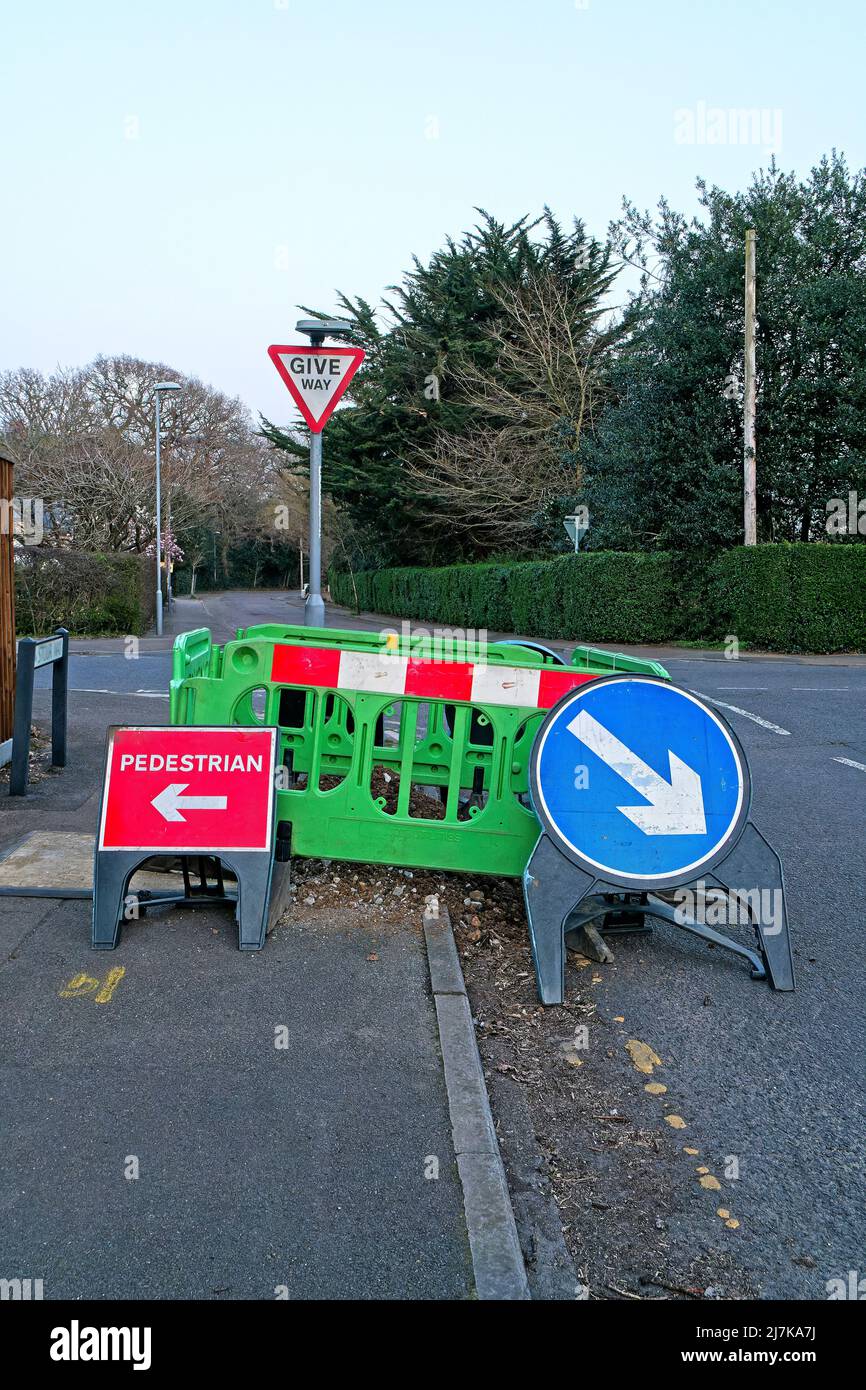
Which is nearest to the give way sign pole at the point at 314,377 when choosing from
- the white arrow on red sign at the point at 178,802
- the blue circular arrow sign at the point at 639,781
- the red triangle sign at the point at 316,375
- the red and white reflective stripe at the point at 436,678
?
the red triangle sign at the point at 316,375

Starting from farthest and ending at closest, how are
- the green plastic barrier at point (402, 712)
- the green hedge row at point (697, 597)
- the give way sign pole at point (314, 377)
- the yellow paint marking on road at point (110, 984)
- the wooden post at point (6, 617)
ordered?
the green hedge row at point (697, 597) → the wooden post at point (6, 617) → the give way sign pole at point (314, 377) → the green plastic barrier at point (402, 712) → the yellow paint marking on road at point (110, 984)

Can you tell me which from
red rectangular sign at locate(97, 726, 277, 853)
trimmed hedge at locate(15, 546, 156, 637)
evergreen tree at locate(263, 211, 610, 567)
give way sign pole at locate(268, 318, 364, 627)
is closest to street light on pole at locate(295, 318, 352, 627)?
give way sign pole at locate(268, 318, 364, 627)

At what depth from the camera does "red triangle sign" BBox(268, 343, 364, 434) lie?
25.6ft

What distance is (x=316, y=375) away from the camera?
785 cm

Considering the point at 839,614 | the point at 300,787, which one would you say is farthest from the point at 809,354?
the point at 300,787

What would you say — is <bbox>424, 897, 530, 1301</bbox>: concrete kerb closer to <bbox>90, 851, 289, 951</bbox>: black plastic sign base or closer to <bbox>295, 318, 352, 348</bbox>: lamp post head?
<bbox>90, 851, 289, 951</bbox>: black plastic sign base

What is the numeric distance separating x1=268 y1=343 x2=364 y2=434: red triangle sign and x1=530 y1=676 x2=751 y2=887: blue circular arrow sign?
401 cm

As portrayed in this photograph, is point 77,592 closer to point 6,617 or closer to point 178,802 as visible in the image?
point 6,617

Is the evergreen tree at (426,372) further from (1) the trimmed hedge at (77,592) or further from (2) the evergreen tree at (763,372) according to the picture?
(1) the trimmed hedge at (77,592)

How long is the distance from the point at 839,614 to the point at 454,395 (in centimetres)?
2002

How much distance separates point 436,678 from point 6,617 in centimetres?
457

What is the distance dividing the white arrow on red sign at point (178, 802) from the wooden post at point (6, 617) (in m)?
3.95

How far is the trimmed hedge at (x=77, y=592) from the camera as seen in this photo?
1112 inches

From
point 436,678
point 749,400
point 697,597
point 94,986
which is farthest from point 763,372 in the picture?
point 94,986
